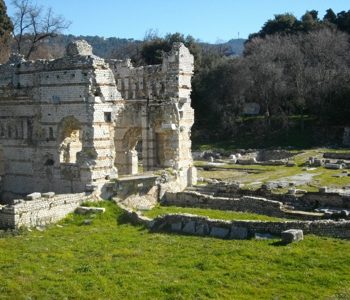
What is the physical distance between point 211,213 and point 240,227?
4.63m

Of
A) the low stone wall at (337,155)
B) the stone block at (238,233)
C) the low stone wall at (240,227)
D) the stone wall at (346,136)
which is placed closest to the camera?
the low stone wall at (240,227)

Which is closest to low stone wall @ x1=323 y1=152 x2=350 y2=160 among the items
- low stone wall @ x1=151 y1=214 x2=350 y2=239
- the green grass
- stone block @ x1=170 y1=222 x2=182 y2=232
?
the green grass

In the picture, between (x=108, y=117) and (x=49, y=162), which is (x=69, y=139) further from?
(x=108, y=117)

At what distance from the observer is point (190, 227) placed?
1798cm

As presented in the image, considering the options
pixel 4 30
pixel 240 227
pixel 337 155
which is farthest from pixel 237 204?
pixel 4 30

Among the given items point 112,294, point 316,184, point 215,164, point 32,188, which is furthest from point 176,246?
point 215,164

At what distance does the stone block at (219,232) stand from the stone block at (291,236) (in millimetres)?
2009

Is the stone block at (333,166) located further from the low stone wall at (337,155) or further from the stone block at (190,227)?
the stone block at (190,227)

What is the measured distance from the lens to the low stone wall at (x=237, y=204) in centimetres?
2106

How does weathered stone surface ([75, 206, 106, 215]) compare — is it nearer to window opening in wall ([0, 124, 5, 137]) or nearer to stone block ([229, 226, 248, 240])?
stone block ([229, 226, 248, 240])

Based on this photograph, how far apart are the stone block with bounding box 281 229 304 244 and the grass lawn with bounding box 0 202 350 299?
26 centimetres

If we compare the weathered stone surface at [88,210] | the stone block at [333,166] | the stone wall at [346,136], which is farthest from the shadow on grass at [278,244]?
the stone wall at [346,136]

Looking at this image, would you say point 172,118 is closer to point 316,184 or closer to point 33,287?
point 316,184

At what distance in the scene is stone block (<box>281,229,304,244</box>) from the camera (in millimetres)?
15461
